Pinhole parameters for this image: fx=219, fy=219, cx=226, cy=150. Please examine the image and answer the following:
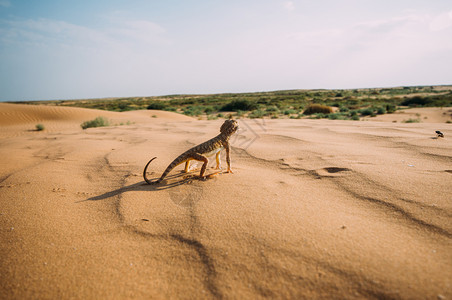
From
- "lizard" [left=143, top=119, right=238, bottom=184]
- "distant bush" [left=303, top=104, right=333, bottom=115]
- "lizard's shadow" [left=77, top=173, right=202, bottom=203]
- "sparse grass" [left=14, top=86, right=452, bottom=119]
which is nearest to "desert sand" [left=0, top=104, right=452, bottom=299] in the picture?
"lizard's shadow" [left=77, top=173, right=202, bottom=203]

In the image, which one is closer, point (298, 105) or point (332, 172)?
point (332, 172)

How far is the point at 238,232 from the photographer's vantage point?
138 cm

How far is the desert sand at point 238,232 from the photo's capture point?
104 cm

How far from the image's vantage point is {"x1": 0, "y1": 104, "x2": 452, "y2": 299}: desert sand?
1.04m

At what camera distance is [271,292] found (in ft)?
3.27

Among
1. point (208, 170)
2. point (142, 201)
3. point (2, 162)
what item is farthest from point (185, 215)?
point (2, 162)

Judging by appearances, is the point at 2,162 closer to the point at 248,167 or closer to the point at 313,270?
the point at 248,167

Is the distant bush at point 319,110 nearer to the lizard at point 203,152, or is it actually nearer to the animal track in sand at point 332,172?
the animal track in sand at point 332,172

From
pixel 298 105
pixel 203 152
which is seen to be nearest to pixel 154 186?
pixel 203 152

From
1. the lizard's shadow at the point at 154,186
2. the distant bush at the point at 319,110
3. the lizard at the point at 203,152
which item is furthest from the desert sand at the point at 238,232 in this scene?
the distant bush at the point at 319,110

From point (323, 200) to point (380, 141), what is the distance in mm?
2542

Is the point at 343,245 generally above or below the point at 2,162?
below

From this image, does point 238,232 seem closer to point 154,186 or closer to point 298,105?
point 154,186

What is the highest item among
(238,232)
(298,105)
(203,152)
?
(298,105)
